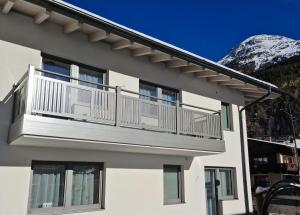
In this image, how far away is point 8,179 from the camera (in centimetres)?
762

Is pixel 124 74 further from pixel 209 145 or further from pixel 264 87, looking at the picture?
pixel 264 87

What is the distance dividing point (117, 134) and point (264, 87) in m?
9.04

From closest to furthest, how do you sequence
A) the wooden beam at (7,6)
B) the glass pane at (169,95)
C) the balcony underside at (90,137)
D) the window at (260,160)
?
the balcony underside at (90,137) → the wooden beam at (7,6) → the glass pane at (169,95) → the window at (260,160)

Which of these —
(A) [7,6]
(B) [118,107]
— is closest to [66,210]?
(B) [118,107]

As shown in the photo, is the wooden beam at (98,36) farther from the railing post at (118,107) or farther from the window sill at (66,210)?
the window sill at (66,210)

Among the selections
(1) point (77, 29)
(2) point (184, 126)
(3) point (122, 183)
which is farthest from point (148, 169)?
(1) point (77, 29)

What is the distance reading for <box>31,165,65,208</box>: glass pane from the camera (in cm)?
812

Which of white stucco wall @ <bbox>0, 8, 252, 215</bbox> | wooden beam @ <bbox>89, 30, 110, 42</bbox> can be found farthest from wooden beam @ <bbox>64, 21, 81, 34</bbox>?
wooden beam @ <bbox>89, 30, 110, 42</bbox>

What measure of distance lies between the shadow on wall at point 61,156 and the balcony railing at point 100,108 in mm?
391

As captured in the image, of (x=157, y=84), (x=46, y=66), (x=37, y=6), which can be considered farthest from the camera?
(x=157, y=84)

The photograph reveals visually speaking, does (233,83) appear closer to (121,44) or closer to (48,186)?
(121,44)

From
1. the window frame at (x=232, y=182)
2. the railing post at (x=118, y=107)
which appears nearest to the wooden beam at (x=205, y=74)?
the window frame at (x=232, y=182)

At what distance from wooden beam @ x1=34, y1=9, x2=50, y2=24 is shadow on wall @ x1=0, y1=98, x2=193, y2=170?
237 cm

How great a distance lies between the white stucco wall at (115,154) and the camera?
25.6ft
